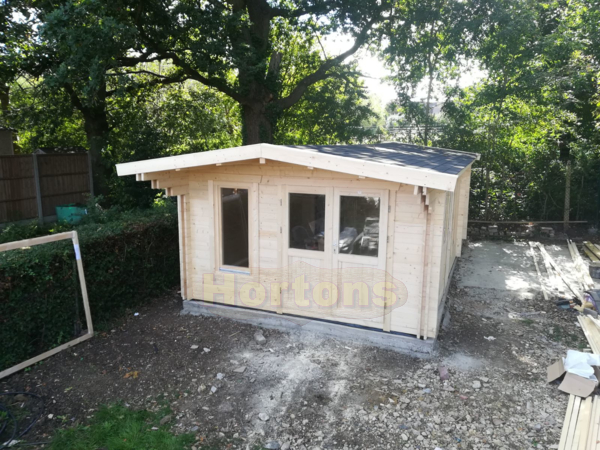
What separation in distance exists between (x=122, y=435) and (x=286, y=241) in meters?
3.06

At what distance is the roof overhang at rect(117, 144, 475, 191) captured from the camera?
4.45 m

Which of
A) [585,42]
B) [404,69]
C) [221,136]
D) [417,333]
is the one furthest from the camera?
[221,136]

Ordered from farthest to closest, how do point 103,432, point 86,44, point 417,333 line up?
1. point 86,44
2. point 417,333
3. point 103,432

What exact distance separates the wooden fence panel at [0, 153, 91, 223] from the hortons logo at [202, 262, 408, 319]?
814cm

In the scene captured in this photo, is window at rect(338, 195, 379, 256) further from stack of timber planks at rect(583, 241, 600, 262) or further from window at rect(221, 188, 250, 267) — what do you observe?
stack of timber planks at rect(583, 241, 600, 262)

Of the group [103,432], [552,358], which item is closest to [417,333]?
[552,358]

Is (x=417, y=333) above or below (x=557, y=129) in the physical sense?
below

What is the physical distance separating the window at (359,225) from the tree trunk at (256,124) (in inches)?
321

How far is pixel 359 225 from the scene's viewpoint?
5543 millimetres

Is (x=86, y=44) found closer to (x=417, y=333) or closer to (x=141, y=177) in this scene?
(x=141, y=177)

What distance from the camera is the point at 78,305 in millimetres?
5699

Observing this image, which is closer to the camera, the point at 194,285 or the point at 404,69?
the point at 194,285

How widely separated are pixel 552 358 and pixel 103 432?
17.2 ft

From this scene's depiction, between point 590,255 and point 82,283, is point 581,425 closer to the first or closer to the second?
point 82,283
